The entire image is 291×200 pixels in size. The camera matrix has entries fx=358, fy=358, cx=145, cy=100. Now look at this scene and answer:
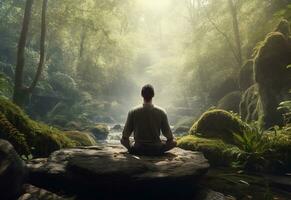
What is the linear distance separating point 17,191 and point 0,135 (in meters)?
2.19

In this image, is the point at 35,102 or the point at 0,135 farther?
the point at 35,102

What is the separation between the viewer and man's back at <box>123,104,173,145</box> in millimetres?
7430

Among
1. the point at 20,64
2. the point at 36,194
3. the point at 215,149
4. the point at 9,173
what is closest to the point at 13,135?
the point at 36,194

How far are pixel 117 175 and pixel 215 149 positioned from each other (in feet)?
16.5

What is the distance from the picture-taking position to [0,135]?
7613mm

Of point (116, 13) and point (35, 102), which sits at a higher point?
point (116, 13)

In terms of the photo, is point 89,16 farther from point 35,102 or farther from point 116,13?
point 35,102

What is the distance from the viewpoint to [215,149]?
10242 mm

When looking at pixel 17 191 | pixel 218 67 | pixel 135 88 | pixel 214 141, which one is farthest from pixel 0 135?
pixel 135 88

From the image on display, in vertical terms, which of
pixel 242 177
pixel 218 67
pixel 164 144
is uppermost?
pixel 218 67

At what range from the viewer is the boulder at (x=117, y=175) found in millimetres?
5926

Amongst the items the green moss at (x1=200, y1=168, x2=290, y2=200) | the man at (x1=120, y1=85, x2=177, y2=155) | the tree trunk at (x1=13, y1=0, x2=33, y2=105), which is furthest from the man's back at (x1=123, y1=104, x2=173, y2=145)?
the tree trunk at (x1=13, y1=0, x2=33, y2=105)

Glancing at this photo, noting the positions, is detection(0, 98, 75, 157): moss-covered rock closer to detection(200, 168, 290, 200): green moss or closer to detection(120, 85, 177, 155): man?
detection(120, 85, 177, 155): man

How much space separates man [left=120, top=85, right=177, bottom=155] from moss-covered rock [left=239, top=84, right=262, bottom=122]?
9.11 m
